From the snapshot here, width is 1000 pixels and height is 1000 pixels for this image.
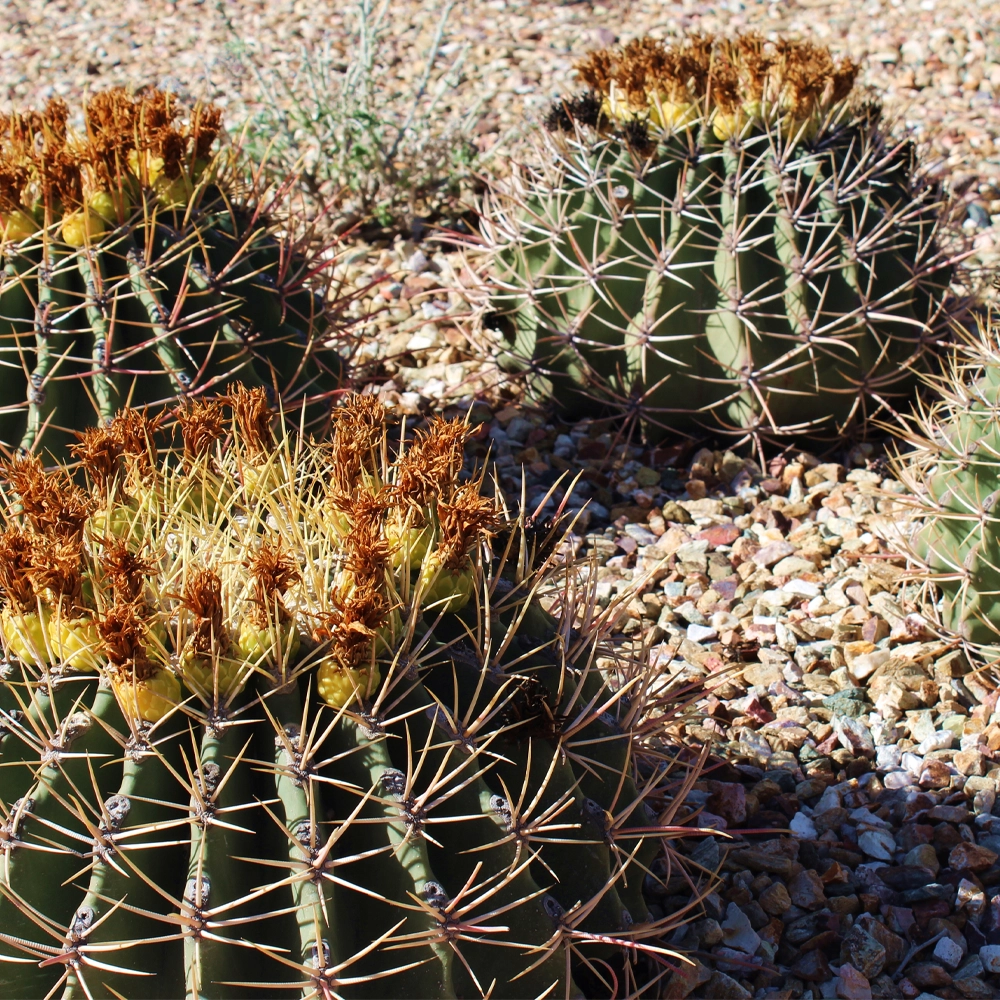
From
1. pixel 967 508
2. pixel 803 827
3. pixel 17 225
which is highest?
pixel 17 225

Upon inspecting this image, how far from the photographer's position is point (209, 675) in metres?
1.43

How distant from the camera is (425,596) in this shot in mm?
1543

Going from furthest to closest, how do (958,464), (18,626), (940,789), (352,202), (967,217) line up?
(352,202)
(967,217)
(958,464)
(940,789)
(18,626)

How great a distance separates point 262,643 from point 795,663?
1.65 m

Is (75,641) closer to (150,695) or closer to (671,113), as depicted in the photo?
(150,695)

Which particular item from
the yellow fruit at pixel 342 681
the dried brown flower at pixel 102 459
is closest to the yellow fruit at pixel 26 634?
the dried brown flower at pixel 102 459


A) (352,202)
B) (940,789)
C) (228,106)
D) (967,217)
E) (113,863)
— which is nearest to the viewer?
(113,863)

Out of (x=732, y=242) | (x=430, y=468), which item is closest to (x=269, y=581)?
(x=430, y=468)

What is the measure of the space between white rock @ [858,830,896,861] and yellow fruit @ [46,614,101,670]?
4.95ft

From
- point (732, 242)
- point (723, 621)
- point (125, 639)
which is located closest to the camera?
point (125, 639)

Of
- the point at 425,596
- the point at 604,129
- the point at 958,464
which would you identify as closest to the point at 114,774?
the point at 425,596

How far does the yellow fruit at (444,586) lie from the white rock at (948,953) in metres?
1.10

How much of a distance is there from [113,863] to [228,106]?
523 centimetres

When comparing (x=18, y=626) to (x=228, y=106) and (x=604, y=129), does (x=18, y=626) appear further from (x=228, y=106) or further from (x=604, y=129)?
(x=228, y=106)
